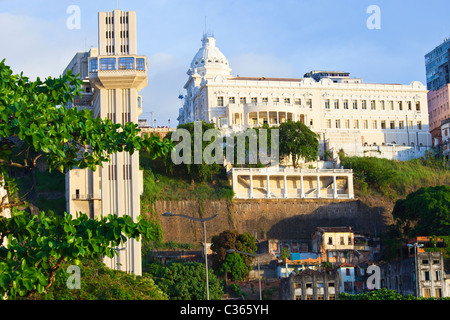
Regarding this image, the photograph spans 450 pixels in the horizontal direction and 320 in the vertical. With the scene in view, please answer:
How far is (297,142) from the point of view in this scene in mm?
95062

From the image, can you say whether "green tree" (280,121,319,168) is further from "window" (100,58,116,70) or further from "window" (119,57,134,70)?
"window" (100,58,116,70)

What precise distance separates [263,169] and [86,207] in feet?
70.8

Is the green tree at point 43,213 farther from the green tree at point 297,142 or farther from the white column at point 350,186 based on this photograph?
the green tree at point 297,142

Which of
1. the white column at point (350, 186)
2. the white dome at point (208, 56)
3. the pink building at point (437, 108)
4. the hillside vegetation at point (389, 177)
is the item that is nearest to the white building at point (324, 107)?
the white dome at point (208, 56)

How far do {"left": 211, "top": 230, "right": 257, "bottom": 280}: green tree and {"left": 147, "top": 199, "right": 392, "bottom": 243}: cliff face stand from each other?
35.4ft

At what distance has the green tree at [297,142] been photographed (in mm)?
94375

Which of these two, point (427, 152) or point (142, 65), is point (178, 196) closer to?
point (142, 65)

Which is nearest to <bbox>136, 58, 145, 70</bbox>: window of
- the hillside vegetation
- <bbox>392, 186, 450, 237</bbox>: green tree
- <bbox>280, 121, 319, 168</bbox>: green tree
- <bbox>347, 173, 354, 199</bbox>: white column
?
<bbox>280, 121, 319, 168</bbox>: green tree

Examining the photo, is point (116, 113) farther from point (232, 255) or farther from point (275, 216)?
point (275, 216)

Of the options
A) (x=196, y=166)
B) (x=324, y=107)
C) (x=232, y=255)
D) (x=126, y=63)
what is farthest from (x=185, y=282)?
(x=324, y=107)

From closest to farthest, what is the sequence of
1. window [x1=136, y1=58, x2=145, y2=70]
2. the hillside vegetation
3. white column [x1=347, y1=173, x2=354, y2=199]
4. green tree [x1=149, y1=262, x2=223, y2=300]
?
green tree [x1=149, y1=262, x2=223, y2=300] → window [x1=136, y1=58, x2=145, y2=70] → white column [x1=347, y1=173, x2=354, y2=199] → the hillside vegetation

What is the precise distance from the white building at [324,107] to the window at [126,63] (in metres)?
28.5

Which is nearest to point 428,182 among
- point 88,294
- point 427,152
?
point 427,152

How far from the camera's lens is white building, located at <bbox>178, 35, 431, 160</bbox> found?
4213 inches
